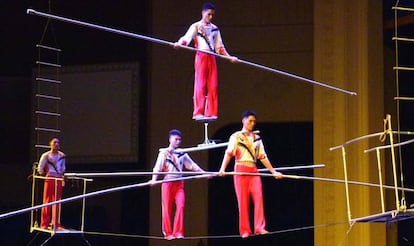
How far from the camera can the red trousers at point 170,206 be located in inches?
379

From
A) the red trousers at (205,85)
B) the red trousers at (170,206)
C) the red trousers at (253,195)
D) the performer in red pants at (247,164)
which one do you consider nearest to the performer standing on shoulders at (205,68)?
the red trousers at (205,85)

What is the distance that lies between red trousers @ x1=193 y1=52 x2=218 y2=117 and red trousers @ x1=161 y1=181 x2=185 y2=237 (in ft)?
3.03

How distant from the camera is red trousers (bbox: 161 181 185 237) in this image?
31.6 ft

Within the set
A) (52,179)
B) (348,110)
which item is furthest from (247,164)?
(348,110)

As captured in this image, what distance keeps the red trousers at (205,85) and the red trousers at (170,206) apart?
3.03ft

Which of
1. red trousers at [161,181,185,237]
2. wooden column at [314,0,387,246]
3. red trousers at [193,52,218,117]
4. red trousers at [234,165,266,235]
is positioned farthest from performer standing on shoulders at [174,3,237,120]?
wooden column at [314,0,387,246]

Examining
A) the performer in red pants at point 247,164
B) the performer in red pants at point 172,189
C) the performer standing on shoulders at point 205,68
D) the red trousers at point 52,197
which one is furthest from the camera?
the red trousers at point 52,197

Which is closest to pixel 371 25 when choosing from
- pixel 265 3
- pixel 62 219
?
pixel 265 3

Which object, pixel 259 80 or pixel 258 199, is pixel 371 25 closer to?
pixel 259 80

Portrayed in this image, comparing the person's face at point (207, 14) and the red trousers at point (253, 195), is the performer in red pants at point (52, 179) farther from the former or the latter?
the person's face at point (207, 14)

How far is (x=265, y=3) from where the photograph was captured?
14500 mm

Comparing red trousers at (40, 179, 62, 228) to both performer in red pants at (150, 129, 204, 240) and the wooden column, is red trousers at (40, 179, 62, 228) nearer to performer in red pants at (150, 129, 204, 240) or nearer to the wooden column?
performer in red pants at (150, 129, 204, 240)

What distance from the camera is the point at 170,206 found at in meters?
9.71

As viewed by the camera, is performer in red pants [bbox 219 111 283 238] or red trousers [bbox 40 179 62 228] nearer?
performer in red pants [bbox 219 111 283 238]
